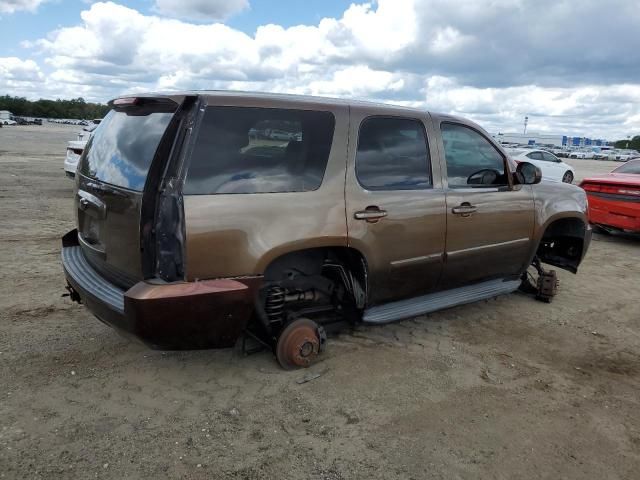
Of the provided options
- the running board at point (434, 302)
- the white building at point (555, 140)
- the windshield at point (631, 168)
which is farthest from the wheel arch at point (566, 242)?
the white building at point (555, 140)

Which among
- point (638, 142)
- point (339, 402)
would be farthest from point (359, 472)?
point (638, 142)

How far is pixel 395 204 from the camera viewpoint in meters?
3.75

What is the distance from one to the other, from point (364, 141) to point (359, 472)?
7.04 feet

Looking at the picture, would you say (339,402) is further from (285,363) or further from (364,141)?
(364,141)

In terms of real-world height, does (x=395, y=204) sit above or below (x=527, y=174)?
below

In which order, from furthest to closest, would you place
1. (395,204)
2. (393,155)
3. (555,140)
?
(555,140)
(393,155)
(395,204)

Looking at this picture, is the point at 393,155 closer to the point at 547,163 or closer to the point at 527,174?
the point at 527,174

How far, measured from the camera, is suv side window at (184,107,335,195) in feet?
9.75

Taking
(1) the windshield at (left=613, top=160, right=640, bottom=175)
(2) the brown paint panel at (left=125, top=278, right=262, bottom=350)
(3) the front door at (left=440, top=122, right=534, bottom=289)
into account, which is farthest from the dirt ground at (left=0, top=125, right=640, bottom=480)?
(1) the windshield at (left=613, top=160, right=640, bottom=175)

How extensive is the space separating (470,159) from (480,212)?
468 mm

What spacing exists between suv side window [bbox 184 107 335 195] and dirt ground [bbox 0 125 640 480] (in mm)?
1318

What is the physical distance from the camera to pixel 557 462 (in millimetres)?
2750

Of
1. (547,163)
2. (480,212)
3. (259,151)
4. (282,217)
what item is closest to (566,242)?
(480,212)

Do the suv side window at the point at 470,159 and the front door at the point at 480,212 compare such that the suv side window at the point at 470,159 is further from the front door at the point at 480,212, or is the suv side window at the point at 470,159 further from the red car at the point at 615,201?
the red car at the point at 615,201
